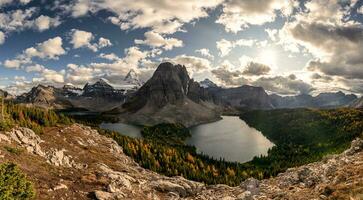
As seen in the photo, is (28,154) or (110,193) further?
(28,154)

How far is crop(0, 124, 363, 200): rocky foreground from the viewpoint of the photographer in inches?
2121

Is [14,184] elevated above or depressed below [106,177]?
above

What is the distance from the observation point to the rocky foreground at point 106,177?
177ft

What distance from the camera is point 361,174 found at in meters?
48.9

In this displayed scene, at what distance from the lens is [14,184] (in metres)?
44.5

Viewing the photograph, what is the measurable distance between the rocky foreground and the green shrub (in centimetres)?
588

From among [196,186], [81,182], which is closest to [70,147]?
[81,182]

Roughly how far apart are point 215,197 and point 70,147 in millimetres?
38867

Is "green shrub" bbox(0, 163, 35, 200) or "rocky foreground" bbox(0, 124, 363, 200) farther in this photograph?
"rocky foreground" bbox(0, 124, 363, 200)

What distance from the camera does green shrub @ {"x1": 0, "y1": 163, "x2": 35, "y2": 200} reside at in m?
42.9

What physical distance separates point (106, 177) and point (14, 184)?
88.5ft

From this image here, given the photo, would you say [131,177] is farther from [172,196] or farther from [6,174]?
[6,174]

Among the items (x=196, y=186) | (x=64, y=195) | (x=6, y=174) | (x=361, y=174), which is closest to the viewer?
(x=6, y=174)

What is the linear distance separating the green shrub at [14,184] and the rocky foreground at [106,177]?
5885mm
